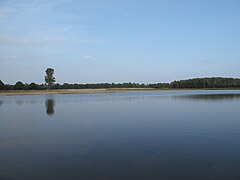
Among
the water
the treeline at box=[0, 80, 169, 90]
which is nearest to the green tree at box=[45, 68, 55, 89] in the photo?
the treeline at box=[0, 80, 169, 90]

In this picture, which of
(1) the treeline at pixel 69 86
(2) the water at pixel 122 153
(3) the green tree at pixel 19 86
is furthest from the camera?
(1) the treeline at pixel 69 86

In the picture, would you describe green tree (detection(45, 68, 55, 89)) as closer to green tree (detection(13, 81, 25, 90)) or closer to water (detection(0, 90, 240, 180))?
green tree (detection(13, 81, 25, 90))

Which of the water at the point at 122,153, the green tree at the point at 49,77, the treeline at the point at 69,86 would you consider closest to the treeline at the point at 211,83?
the treeline at the point at 69,86

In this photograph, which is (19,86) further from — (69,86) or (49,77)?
(69,86)

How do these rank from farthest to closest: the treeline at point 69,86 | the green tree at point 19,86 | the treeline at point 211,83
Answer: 1. the treeline at point 211,83
2. the treeline at point 69,86
3. the green tree at point 19,86

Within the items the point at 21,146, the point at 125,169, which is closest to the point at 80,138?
the point at 21,146

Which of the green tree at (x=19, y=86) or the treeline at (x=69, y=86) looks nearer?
the green tree at (x=19, y=86)

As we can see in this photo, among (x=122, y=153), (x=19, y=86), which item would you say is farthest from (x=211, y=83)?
(x=122, y=153)

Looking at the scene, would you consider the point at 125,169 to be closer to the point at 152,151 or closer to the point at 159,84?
the point at 152,151

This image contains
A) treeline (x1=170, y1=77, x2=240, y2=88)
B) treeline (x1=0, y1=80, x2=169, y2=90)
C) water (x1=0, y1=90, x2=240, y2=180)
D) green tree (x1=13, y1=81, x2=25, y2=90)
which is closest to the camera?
water (x1=0, y1=90, x2=240, y2=180)

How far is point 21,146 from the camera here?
36.1 ft

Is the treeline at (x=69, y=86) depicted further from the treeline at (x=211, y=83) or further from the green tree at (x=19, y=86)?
the treeline at (x=211, y=83)

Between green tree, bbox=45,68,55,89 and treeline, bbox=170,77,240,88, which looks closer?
green tree, bbox=45,68,55,89

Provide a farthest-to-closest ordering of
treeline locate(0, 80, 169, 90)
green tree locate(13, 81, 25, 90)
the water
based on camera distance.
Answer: treeline locate(0, 80, 169, 90), green tree locate(13, 81, 25, 90), the water
